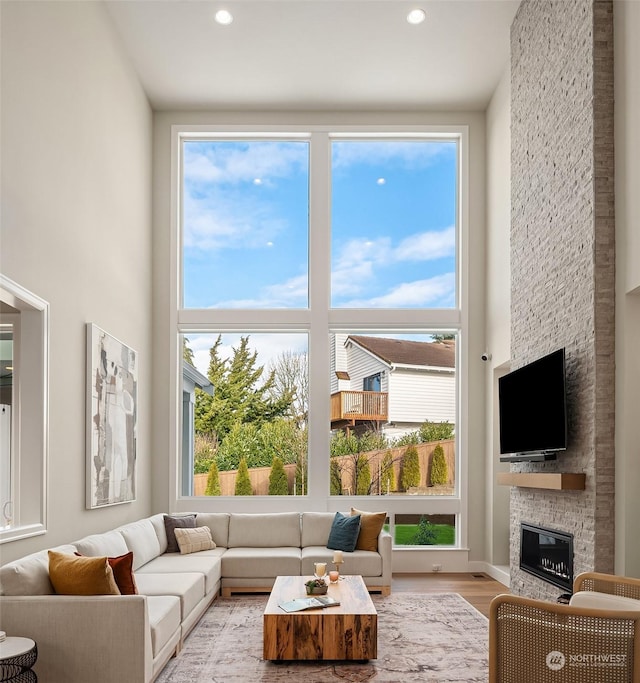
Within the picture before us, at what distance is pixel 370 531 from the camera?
282 inches

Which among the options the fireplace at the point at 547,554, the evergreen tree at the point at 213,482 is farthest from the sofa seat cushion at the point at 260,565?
the fireplace at the point at 547,554

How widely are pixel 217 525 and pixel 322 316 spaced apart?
2.53m

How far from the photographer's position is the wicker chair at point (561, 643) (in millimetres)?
2582

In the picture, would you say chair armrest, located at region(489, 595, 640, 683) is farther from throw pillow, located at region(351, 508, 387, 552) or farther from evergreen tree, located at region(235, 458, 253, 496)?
evergreen tree, located at region(235, 458, 253, 496)

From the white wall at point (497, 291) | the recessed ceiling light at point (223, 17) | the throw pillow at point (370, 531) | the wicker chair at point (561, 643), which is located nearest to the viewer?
the wicker chair at point (561, 643)

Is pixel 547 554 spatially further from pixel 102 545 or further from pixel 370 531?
pixel 102 545

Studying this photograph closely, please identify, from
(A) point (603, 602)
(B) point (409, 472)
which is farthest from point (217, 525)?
(A) point (603, 602)

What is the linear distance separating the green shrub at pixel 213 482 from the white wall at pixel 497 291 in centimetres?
295

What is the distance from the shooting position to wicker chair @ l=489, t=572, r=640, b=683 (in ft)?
8.47

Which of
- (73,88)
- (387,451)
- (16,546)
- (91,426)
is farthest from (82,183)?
(387,451)

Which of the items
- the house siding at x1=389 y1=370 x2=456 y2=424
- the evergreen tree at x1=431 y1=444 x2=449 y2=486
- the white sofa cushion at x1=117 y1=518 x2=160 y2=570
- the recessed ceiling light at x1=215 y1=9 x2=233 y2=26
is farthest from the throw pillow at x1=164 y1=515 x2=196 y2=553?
the recessed ceiling light at x1=215 y1=9 x2=233 y2=26

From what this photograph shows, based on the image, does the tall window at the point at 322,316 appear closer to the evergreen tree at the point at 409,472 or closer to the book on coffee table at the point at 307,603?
the evergreen tree at the point at 409,472

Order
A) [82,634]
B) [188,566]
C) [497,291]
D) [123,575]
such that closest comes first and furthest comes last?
1. [82,634]
2. [123,575]
3. [188,566]
4. [497,291]

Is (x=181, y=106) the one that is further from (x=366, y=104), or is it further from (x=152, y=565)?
(x=152, y=565)
